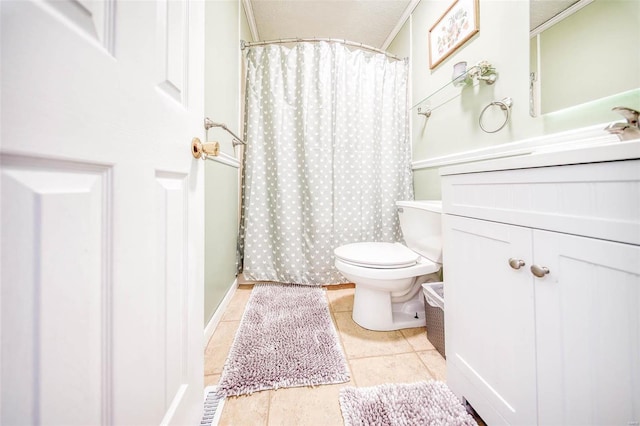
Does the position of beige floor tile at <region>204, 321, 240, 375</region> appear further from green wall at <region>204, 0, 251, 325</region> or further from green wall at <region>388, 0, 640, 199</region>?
green wall at <region>388, 0, 640, 199</region>

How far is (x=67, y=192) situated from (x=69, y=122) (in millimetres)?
84

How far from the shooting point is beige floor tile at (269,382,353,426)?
2.43 feet

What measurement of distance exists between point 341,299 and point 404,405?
0.81 m

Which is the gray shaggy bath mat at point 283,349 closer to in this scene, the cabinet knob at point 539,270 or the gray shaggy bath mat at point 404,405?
the gray shaggy bath mat at point 404,405

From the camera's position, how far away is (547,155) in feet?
1.63

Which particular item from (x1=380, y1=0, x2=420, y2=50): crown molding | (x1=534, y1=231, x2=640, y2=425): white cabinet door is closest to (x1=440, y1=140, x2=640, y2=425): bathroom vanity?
(x1=534, y1=231, x2=640, y2=425): white cabinet door

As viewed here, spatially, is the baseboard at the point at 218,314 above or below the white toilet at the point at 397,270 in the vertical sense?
below

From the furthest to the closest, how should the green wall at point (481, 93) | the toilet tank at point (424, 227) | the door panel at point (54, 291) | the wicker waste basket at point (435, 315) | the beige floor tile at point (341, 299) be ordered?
the beige floor tile at point (341, 299), the toilet tank at point (424, 227), the wicker waste basket at point (435, 315), the green wall at point (481, 93), the door panel at point (54, 291)

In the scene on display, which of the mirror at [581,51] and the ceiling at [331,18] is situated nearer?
the mirror at [581,51]

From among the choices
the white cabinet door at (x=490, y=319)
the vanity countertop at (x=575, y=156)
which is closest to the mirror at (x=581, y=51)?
the vanity countertop at (x=575, y=156)

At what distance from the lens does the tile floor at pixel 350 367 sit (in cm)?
76

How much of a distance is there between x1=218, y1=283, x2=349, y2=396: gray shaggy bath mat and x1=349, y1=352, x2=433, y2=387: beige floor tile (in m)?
0.06

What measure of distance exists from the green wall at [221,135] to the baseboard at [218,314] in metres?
0.03

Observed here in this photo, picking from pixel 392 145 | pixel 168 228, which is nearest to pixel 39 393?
pixel 168 228
